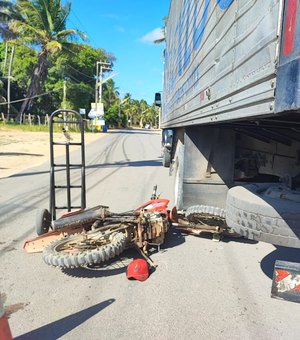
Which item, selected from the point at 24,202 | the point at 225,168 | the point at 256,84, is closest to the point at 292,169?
the point at 225,168

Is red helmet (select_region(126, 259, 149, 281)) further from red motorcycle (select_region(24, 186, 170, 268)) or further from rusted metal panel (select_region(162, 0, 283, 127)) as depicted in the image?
rusted metal panel (select_region(162, 0, 283, 127))

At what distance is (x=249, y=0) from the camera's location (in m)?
2.46

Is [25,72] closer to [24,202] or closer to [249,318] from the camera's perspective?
[24,202]

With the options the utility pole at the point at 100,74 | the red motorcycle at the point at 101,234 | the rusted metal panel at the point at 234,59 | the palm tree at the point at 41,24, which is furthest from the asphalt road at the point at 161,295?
the utility pole at the point at 100,74

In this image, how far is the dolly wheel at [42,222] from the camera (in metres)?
4.88

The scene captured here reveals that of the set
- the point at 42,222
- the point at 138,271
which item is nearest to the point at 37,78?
the point at 42,222

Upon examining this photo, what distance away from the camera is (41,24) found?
38594 mm

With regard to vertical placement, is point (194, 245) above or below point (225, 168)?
below

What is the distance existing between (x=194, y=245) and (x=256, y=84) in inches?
129

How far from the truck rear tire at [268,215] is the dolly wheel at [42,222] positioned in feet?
8.60

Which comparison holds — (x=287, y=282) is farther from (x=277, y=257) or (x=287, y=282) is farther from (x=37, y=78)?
(x=37, y=78)

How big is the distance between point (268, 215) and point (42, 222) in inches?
120

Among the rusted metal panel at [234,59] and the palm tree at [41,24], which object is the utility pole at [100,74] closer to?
the palm tree at [41,24]

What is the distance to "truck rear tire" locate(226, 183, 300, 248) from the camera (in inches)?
109
